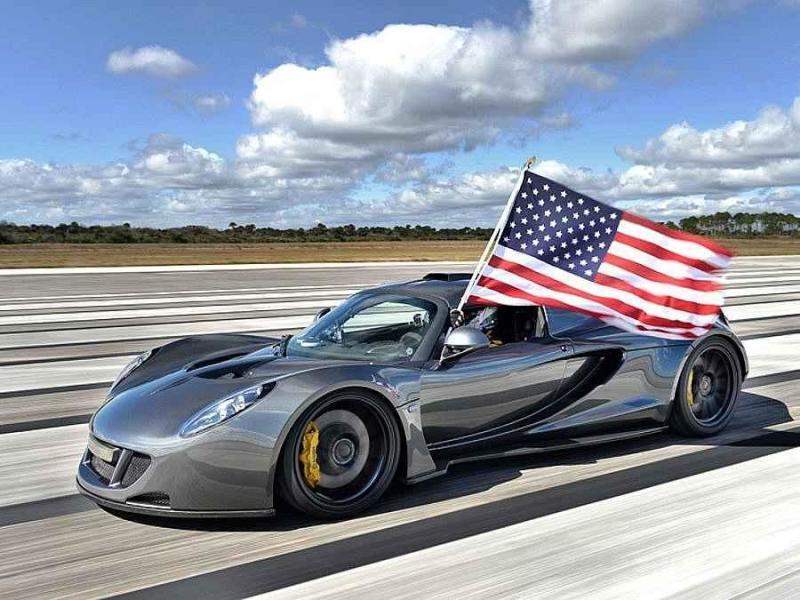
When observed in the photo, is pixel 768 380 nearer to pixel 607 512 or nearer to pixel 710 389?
pixel 710 389

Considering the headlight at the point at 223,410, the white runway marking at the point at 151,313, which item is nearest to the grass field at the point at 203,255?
the white runway marking at the point at 151,313

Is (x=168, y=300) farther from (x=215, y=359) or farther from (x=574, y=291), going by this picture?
(x=574, y=291)

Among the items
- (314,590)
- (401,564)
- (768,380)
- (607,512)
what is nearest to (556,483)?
(607,512)

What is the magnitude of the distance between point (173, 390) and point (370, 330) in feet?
4.43

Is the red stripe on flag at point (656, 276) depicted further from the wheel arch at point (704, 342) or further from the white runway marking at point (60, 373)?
the white runway marking at point (60, 373)

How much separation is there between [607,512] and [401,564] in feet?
4.08

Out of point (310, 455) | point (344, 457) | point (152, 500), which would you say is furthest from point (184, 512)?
point (344, 457)

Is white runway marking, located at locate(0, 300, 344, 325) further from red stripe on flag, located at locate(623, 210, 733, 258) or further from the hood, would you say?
red stripe on flag, located at locate(623, 210, 733, 258)

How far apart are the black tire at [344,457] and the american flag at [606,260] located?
1.53 meters

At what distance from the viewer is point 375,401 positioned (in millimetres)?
4324

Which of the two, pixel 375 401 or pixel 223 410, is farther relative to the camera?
pixel 375 401

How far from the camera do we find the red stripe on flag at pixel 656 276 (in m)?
5.51

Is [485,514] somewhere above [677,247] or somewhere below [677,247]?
below

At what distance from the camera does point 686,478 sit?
488cm
